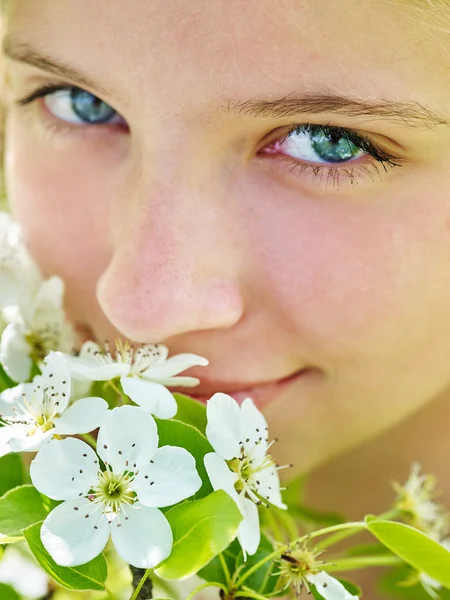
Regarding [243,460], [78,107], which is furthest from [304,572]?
[78,107]

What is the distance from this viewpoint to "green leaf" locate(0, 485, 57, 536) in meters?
0.77

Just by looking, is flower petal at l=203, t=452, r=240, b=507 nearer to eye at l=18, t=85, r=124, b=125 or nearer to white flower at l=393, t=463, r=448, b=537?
white flower at l=393, t=463, r=448, b=537

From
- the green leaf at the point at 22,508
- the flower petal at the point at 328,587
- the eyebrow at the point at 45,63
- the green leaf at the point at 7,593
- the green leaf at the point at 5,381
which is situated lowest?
the flower petal at the point at 328,587

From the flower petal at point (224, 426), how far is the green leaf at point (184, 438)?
2cm

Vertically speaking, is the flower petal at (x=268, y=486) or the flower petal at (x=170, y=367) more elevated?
the flower petal at (x=170, y=367)

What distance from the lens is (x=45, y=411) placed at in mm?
848

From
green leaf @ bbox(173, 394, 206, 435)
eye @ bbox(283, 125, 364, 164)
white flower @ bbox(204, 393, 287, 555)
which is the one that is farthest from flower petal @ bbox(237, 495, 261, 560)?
eye @ bbox(283, 125, 364, 164)

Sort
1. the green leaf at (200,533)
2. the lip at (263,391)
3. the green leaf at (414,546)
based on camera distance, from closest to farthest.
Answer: the green leaf at (200,533) < the green leaf at (414,546) < the lip at (263,391)

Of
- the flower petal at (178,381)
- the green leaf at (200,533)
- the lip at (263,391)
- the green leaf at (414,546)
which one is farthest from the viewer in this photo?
the lip at (263,391)

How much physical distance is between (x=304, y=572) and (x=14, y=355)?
443mm

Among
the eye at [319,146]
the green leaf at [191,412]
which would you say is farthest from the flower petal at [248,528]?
the eye at [319,146]

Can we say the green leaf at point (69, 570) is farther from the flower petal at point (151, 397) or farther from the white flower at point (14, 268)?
the white flower at point (14, 268)

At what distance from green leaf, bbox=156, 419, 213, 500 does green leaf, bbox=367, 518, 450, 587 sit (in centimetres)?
18

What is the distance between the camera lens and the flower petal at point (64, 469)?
751 millimetres
